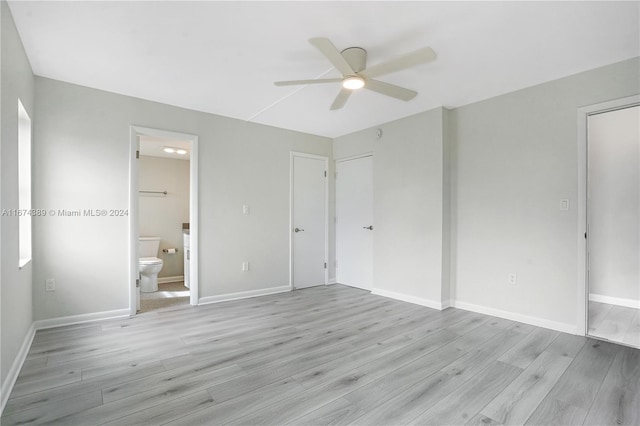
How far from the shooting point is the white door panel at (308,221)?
491 cm

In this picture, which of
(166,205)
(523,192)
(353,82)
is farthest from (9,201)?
(523,192)

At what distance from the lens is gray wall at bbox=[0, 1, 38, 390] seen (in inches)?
76.7

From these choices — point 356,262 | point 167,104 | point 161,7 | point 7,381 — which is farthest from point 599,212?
point 7,381

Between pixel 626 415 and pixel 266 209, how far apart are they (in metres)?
3.92

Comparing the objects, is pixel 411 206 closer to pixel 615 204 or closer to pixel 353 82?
pixel 353 82

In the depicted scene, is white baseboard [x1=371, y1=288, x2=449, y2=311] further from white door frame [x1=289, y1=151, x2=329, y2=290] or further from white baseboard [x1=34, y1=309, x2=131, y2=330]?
white baseboard [x1=34, y1=309, x2=131, y2=330]

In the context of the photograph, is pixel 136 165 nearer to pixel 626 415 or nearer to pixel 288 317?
pixel 288 317

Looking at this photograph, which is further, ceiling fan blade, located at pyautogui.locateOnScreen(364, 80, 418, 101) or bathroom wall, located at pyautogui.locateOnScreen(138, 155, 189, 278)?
bathroom wall, located at pyautogui.locateOnScreen(138, 155, 189, 278)

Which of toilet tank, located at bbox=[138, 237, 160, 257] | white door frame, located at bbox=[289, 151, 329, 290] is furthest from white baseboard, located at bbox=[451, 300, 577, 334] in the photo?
toilet tank, located at bbox=[138, 237, 160, 257]

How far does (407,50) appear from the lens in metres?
2.56

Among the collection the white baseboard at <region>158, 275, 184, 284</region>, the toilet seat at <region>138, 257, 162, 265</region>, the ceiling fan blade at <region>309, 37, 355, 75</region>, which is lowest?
the white baseboard at <region>158, 275, 184, 284</region>

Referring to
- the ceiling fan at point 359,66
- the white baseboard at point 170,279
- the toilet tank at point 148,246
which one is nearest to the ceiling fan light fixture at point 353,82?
the ceiling fan at point 359,66

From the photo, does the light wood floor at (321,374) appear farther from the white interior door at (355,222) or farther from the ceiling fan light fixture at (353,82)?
the ceiling fan light fixture at (353,82)

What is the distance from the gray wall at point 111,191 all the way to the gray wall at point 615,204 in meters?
4.45
